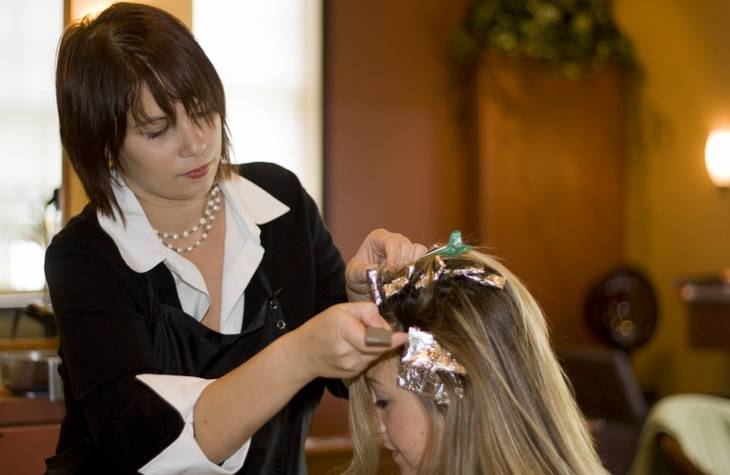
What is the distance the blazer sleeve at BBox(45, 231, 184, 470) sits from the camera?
127 cm

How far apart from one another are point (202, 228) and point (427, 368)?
0.45 meters

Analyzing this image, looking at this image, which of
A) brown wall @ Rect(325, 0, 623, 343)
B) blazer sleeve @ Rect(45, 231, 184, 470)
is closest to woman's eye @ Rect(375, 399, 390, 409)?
blazer sleeve @ Rect(45, 231, 184, 470)

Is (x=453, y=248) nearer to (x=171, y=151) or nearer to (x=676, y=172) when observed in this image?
(x=171, y=151)

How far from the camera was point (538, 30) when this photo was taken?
5191 millimetres

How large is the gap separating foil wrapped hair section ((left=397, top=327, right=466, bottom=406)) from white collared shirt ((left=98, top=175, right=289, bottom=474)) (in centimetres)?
26

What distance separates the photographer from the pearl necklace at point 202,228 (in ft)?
5.08

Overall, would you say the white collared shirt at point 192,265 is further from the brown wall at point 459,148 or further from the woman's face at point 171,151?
the brown wall at point 459,148

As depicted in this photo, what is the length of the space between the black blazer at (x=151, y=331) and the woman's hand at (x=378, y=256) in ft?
0.38

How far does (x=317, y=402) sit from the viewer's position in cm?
168

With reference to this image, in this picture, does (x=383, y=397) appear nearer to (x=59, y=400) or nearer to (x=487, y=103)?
(x=59, y=400)

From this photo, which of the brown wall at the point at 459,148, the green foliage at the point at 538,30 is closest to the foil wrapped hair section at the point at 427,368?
the brown wall at the point at 459,148

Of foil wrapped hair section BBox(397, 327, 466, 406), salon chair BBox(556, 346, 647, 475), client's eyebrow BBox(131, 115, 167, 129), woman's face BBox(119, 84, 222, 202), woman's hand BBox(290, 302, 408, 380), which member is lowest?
salon chair BBox(556, 346, 647, 475)

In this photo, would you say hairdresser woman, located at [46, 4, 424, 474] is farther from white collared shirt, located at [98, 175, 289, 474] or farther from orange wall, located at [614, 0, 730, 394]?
orange wall, located at [614, 0, 730, 394]

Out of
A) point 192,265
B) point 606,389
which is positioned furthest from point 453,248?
point 606,389
